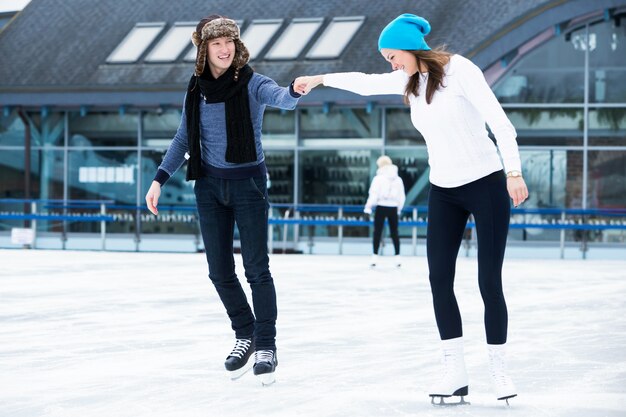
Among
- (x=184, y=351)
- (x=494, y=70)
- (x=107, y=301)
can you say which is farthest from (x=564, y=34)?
(x=184, y=351)

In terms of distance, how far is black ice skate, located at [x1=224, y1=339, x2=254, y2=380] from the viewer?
6.27m

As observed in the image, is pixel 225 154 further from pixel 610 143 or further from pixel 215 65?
pixel 610 143

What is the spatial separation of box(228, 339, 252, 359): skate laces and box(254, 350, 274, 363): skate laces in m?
0.15

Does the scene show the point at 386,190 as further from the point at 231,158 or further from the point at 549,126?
the point at 231,158

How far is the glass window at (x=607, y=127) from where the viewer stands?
931 inches

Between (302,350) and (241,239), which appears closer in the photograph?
(241,239)

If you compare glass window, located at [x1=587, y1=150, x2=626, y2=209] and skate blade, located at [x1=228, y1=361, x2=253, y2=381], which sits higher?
glass window, located at [x1=587, y1=150, x2=626, y2=209]

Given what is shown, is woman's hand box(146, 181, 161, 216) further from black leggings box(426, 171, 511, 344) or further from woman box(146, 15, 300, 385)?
black leggings box(426, 171, 511, 344)

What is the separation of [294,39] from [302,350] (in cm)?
1791

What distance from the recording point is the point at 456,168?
17.7 ft

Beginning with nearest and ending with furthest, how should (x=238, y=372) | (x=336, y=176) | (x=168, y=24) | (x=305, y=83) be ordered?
(x=305, y=83) → (x=238, y=372) → (x=336, y=176) → (x=168, y=24)

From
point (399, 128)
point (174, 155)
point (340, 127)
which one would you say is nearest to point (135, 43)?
point (340, 127)

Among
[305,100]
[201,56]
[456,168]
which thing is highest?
[305,100]

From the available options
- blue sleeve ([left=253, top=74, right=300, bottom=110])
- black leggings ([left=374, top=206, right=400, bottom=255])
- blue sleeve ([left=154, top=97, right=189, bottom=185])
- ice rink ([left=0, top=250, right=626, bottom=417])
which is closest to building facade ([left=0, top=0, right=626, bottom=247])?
black leggings ([left=374, top=206, right=400, bottom=255])
